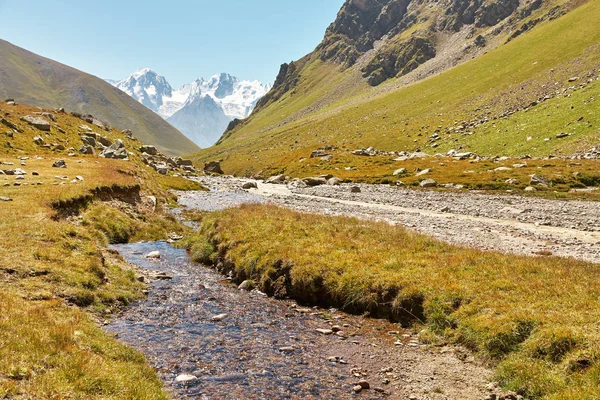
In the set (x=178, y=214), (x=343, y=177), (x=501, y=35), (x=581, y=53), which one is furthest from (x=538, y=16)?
(x=178, y=214)

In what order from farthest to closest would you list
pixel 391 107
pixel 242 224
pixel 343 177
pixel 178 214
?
pixel 391 107
pixel 343 177
pixel 178 214
pixel 242 224

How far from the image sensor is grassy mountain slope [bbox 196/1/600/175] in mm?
76750

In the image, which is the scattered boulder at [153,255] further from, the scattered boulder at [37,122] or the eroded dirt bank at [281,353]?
the scattered boulder at [37,122]

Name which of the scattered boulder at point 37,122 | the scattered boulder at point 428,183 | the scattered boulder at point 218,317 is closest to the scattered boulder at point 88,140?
the scattered boulder at point 37,122

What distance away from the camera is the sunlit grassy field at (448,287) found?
34.6 feet

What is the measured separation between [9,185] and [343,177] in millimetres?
61004

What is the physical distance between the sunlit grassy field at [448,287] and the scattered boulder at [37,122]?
61124 mm

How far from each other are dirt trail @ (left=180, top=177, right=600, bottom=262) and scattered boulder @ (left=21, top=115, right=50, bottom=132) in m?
31.7

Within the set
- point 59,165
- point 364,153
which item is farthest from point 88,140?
point 364,153

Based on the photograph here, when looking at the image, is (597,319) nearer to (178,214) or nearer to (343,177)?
(178,214)

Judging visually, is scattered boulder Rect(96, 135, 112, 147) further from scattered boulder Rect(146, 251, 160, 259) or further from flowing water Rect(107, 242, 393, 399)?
flowing water Rect(107, 242, 393, 399)

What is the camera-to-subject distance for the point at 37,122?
70000 mm

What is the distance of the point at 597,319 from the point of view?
11273 mm

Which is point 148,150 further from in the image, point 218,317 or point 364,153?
point 218,317
